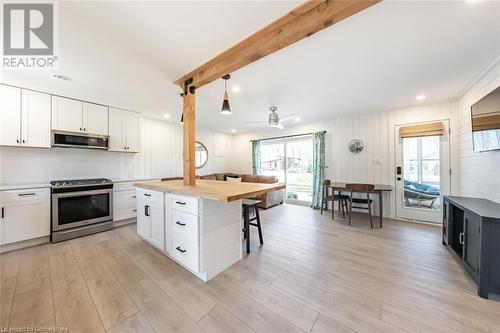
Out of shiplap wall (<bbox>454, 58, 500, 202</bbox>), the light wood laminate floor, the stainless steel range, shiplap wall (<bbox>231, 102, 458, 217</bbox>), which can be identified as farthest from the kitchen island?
shiplap wall (<bbox>231, 102, 458, 217</bbox>)

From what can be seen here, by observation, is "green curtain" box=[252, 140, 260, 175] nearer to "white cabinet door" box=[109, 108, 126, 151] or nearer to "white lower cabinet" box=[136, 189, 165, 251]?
"white cabinet door" box=[109, 108, 126, 151]

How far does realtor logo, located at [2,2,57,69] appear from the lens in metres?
1.46

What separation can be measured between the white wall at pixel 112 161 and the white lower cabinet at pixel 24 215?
56cm

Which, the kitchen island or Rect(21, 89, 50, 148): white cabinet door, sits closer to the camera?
the kitchen island

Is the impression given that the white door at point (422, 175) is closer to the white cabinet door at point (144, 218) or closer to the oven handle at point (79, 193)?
the white cabinet door at point (144, 218)

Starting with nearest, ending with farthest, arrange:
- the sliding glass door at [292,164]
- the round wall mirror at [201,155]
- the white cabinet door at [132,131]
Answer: the white cabinet door at [132,131]
the sliding glass door at [292,164]
the round wall mirror at [201,155]

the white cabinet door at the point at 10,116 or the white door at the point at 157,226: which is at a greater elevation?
the white cabinet door at the point at 10,116

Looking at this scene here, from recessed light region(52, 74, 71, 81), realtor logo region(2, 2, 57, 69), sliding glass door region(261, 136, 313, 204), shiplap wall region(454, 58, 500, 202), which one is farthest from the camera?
sliding glass door region(261, 136, 313, 204)

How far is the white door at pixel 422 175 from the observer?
12.0ft

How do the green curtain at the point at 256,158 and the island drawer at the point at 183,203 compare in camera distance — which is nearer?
the island drawer at the point at 183,203

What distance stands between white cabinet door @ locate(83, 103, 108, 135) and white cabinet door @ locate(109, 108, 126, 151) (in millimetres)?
99

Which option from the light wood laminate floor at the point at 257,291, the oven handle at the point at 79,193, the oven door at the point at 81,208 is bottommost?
the light wood laminate floor at the point at 257,291

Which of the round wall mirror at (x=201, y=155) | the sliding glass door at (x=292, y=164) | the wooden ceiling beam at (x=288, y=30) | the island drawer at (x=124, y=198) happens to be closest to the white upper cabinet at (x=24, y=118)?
the island drawer at (x=124, y=198)

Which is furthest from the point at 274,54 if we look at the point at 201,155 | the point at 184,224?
the point at 201,155
